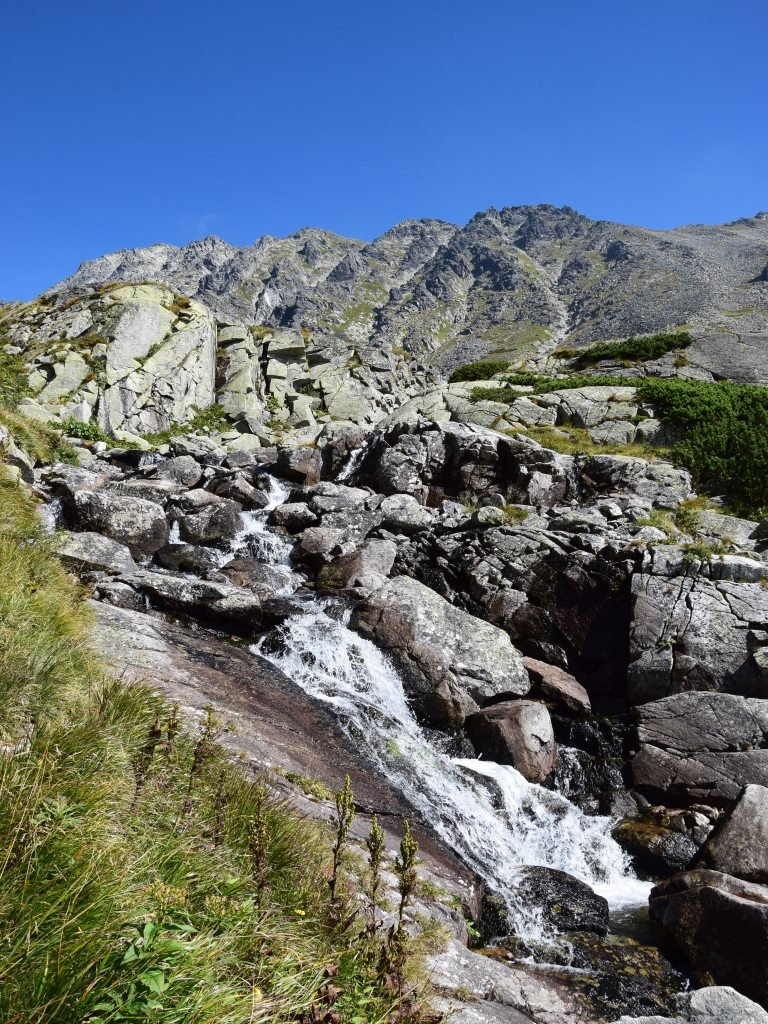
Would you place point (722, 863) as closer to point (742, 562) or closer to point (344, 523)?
point (742, 562)

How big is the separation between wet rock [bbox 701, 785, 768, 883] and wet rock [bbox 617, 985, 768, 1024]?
3177 millimetres

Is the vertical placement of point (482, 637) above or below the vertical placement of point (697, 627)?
below

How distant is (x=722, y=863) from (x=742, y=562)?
9105mm

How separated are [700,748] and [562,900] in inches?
222

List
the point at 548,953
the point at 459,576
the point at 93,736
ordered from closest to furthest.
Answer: the point at 93,736
the point at 548,953
the point at 459,576

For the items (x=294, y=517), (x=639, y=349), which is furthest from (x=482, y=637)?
(x=639, y=349)

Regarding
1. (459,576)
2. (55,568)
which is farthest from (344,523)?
(55,568)

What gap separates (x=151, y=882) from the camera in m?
3.29

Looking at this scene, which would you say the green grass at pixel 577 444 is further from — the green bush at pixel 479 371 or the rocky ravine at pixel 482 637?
the green bush at pixel 479 371

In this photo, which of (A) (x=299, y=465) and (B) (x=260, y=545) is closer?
(B) (x=260, y=545)

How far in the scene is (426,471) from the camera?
25.2 metres

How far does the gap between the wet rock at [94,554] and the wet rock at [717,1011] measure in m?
13.7

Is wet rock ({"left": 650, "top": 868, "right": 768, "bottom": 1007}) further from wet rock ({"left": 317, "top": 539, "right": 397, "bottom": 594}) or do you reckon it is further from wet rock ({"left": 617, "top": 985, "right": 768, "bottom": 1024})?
wet rock ({"left": 317, "top": 539, "right": 397, "bottom": 594})

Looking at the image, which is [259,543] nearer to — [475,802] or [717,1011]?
[475,802]
